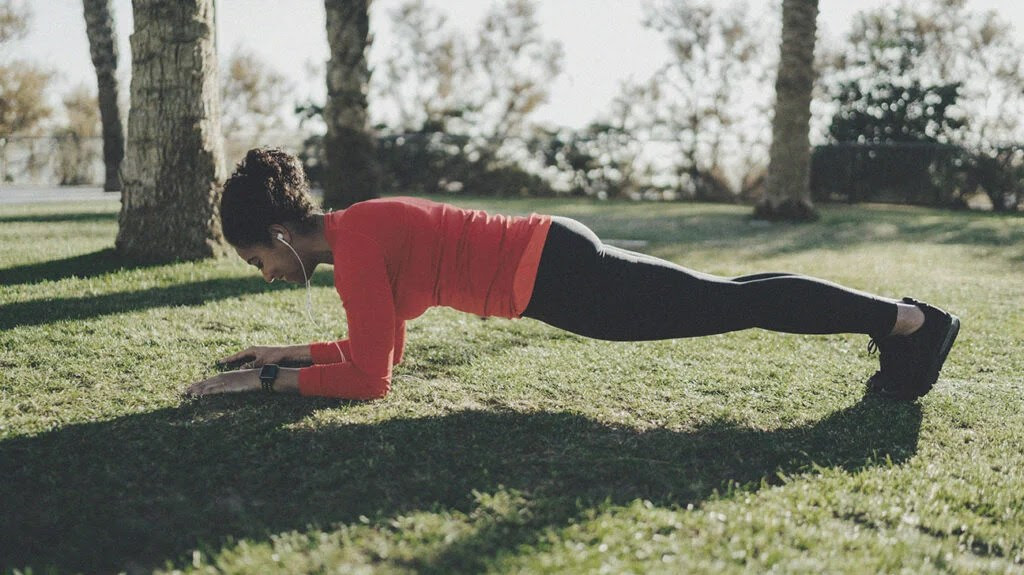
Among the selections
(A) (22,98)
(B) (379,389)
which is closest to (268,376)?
(B) (379,389)

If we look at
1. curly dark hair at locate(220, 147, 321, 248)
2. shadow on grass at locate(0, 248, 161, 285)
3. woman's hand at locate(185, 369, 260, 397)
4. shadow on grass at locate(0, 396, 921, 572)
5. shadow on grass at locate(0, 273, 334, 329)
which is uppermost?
curly dark hair at locate(220, 147, 321, 248)

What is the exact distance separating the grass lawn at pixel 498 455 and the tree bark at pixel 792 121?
835cm

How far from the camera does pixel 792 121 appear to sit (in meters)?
12.5

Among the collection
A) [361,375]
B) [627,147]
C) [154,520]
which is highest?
[627,147]

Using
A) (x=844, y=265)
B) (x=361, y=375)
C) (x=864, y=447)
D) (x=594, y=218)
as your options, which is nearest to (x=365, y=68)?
(x=594, y=218)

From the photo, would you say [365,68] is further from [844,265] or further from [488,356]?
[488,356]

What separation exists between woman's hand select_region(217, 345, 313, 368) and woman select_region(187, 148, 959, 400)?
48 centimetres

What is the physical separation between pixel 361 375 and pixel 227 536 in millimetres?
1034

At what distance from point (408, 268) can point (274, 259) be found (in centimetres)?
54

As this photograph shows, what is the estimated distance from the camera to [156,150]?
6039 millimetres

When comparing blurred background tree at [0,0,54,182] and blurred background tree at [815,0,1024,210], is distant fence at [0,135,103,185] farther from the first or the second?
blurred background tree at [815,0,1024,210]

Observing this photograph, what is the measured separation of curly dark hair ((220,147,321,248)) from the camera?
2.95 meters

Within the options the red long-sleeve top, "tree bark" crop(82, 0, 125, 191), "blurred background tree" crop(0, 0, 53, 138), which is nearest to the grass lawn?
the red long-sleeve top

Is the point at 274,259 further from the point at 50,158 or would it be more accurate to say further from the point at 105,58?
the point at 50,158
